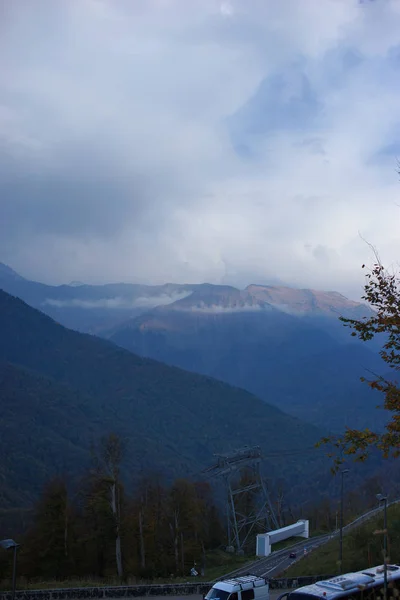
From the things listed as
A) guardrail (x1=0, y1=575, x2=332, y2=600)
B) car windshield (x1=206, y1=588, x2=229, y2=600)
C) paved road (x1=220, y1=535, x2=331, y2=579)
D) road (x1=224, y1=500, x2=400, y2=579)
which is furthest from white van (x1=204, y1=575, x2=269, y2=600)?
paved road (x1=220, y1=535, x2=331, y2=579)

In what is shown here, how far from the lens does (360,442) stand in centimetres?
1093

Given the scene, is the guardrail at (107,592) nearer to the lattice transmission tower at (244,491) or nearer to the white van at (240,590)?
the white van at (240,590)

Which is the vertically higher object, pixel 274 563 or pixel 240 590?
pixel 240 590

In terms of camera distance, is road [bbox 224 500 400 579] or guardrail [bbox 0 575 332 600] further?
road [bbox 224 500 400 579]

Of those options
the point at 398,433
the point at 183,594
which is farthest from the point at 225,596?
the point at 398,433

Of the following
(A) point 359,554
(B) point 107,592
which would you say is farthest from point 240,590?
(A) point 359,554

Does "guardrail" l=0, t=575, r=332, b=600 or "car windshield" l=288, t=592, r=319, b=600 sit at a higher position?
"car windshield" l=288, t=592, r=319, b=600

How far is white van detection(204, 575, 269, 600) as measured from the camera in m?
18.4

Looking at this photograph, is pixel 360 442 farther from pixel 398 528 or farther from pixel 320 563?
pixel 320 563

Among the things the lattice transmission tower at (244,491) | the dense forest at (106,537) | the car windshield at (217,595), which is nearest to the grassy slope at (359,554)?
the car windshield at (217,595)

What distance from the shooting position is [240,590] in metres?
18.5

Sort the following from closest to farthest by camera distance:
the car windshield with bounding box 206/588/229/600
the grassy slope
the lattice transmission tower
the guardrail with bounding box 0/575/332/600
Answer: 1. the car windshield with bounding box 206/588/229/600
2. the guardrail with bounding box 0/575/332/600
3. the grassy slope
4. the lattice transmission tower

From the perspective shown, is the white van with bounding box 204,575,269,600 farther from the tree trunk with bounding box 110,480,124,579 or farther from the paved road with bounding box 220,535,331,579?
the tree trunk with bounding box 110,480,124,579

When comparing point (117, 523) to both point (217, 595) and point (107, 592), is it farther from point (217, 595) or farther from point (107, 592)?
point (217, 595)
